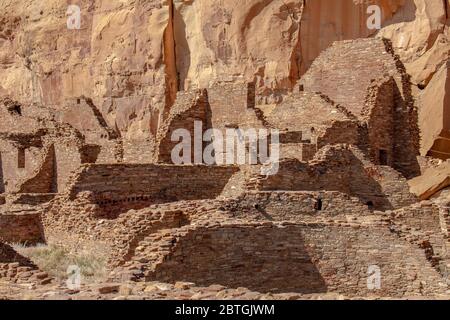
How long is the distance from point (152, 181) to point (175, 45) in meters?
13.0

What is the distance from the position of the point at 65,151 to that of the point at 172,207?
8.73m

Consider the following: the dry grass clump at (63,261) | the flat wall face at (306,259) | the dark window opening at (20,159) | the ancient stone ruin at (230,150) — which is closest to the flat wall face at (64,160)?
the ancient stone ruin at (230,150)

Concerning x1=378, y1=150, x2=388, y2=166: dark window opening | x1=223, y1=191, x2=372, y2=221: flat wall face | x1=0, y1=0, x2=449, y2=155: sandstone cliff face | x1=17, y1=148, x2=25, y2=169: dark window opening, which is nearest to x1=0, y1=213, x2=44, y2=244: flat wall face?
x1=223, y1=191, x2=372, y2=221: flat wall face

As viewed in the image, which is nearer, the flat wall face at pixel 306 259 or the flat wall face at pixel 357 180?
the flat wall face at pixel 306 259

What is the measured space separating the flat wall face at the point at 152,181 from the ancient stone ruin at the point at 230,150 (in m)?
0.03

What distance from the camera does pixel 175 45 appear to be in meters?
30.3

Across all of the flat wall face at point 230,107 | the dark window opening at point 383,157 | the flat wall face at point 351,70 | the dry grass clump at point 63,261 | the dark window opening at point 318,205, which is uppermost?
the flat wall face at point 351,70

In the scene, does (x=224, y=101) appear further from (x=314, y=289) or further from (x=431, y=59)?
(x=314, y=289)

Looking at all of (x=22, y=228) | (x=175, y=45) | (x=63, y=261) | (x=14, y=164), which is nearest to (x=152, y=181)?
(x=22, y=228)

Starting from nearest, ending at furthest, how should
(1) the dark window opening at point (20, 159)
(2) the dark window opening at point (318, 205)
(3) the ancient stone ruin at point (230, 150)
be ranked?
(3) the ancient stone ruin at point (230, 150) < (2) the dark window opening at point (318, 205) < (1) the dark window opening at point (20, 159)

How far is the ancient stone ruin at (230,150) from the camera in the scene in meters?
12.7

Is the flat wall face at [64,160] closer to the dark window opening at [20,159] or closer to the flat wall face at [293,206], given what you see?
the dark window opening at [20,159]

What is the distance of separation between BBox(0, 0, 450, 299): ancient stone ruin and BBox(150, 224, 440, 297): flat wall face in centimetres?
2

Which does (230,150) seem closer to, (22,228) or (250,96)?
(250,96)
